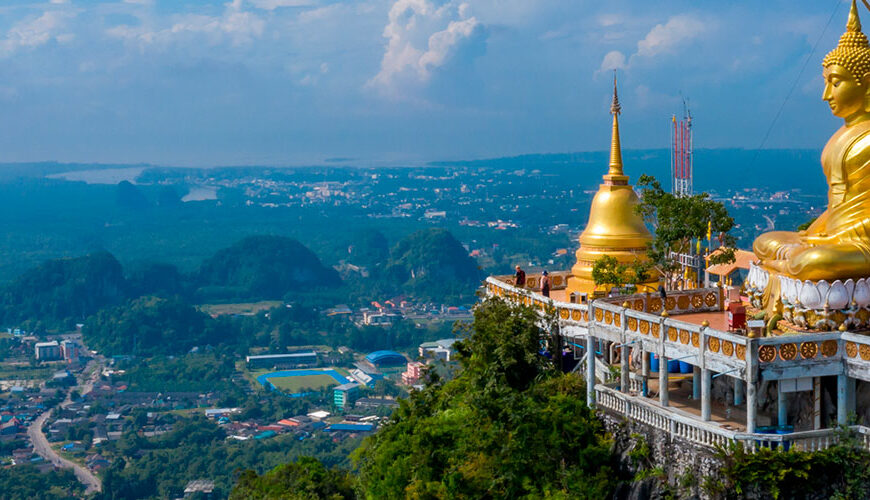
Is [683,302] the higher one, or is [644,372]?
[683,302]

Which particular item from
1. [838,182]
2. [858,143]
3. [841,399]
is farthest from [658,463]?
[858,143]

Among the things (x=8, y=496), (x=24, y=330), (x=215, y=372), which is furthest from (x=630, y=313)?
(x=24, y=330)

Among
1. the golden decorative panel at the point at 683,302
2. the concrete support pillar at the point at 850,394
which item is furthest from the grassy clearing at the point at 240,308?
the concrete support pillar at the point at 850,394

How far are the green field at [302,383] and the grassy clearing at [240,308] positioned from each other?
168ft

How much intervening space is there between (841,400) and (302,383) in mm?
104635

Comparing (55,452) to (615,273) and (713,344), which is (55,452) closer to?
(615,273)

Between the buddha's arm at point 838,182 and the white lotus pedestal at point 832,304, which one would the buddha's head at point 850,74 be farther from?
the white lotus pedestal at point 832,304

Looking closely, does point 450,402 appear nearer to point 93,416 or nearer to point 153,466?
point 153,466

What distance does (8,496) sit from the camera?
259 ft

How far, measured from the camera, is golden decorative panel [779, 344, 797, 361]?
604 inches

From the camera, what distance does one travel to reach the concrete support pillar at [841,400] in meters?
15.6

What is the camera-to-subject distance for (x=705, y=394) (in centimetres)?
1611

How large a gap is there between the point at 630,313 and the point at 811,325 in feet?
8.95

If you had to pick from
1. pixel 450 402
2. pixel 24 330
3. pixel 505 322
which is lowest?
pixel 24 330
